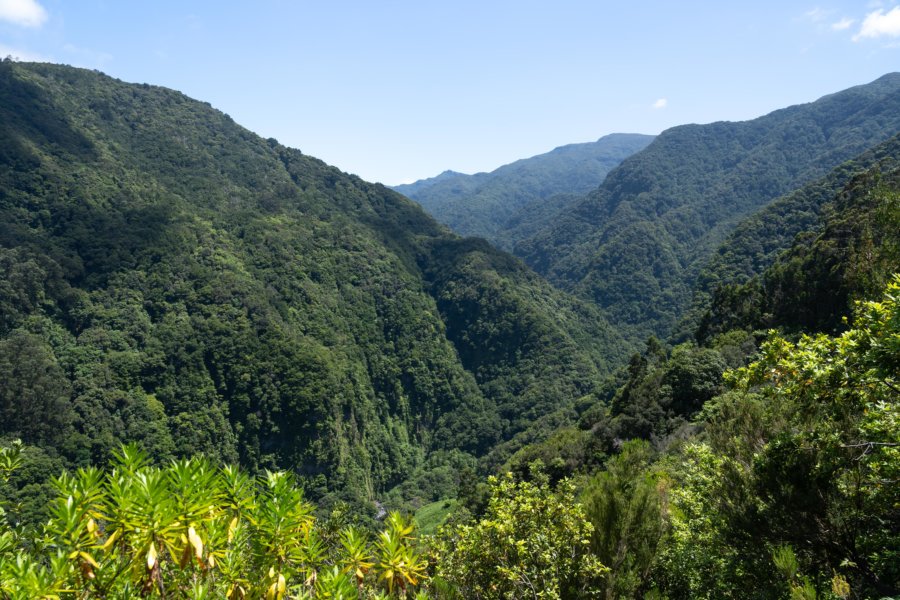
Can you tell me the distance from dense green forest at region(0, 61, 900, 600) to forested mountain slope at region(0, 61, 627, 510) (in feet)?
2.12

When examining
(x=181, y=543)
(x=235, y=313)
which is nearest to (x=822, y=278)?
(x=181, y=543)

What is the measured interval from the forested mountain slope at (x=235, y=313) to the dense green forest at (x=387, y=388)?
0.65 meters

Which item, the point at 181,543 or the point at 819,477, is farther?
the point at 819,477

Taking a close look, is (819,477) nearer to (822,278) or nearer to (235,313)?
(822,278)

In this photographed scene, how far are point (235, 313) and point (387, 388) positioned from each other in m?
42.7

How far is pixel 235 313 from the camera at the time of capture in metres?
101

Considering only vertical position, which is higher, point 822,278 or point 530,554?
point 530,554

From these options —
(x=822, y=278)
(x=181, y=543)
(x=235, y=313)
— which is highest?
(x=181, y=543)

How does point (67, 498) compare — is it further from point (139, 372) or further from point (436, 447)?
point (436, 447)

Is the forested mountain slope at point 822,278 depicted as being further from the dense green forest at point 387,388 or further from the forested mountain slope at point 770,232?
the forested mountain slope at point 770,232

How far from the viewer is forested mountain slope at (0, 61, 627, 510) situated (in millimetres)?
80312

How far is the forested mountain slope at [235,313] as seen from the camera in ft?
263

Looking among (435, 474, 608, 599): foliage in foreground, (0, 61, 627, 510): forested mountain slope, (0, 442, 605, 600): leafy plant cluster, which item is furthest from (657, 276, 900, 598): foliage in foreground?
(0, 61, 627, 510): forested mountain slope

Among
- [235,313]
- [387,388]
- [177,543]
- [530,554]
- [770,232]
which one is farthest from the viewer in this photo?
[387,388]
